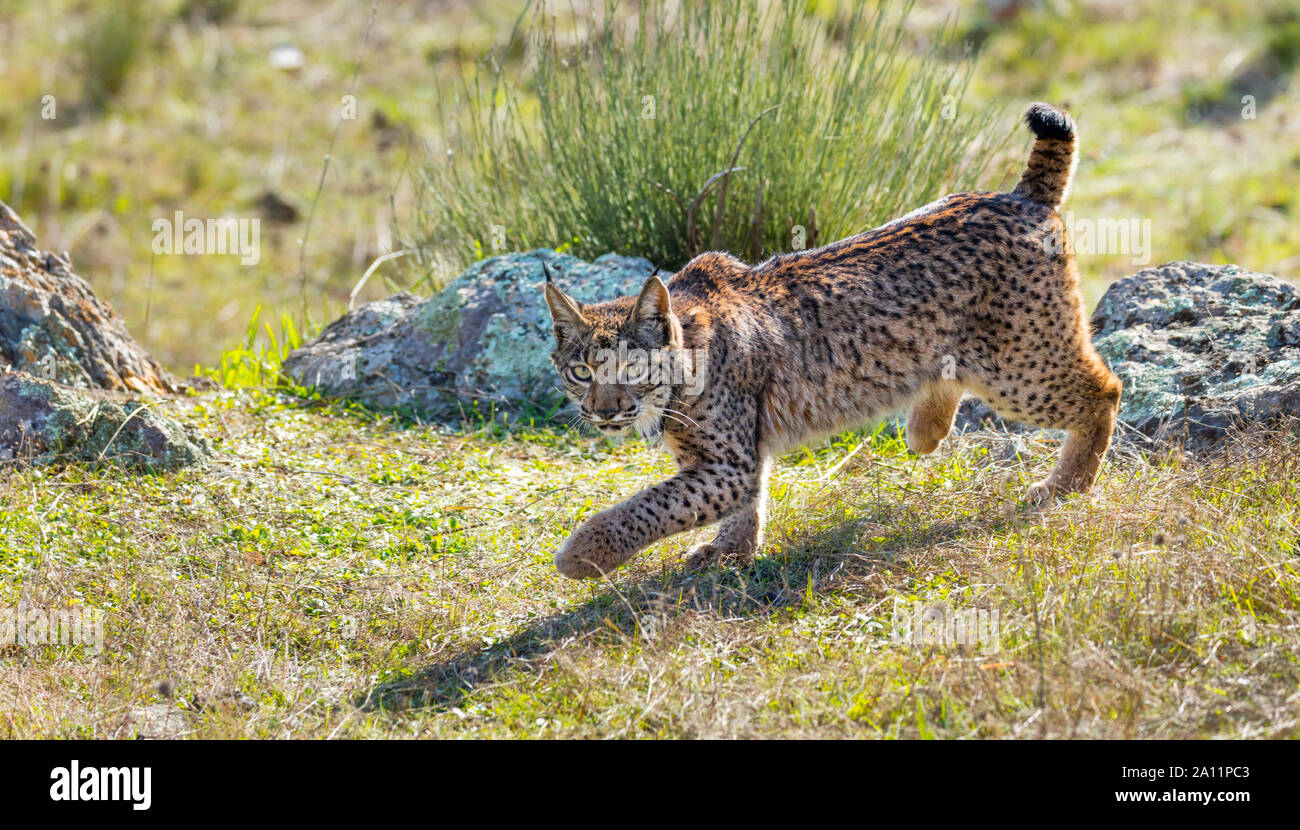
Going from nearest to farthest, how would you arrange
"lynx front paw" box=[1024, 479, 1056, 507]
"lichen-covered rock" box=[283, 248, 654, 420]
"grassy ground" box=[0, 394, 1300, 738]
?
"grassy ground" box=[0, 394, 1300, 738], "lynx front paw" box=[1024, 479, 1056, 507], "lichen-covered rock" box=[283, 248, 654, 420]

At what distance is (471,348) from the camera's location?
695 cm

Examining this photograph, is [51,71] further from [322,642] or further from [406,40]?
[322,642]

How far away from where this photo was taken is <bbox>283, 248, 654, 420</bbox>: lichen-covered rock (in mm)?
6812

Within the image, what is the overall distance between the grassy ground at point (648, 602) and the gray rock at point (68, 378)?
19cm

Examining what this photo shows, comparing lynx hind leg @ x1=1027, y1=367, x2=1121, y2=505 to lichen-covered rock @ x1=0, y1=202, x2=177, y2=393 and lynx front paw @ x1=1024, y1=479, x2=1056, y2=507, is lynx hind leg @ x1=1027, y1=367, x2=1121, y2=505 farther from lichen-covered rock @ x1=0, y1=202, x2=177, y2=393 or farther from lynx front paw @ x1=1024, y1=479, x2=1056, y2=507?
lichen-covered rock @ x1=0, y1=202, x2=177, y2=393

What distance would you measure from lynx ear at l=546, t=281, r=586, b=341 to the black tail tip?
191cm

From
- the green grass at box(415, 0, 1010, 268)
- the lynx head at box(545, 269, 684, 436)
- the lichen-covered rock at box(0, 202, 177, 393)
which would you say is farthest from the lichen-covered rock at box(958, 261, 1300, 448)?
the lichen-covered rock at box(0, 202, 177, 393)

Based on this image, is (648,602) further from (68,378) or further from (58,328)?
(58,328)

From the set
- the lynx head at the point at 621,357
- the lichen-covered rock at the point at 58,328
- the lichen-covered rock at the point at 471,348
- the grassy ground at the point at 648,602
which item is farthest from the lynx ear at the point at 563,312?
the lichen-covered rock at the point at 58,328

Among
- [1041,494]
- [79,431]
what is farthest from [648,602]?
[79,431]

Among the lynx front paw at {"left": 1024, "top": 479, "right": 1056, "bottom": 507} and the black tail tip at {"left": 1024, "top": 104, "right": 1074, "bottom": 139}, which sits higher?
the black tail tip at {"left": 1024, "top": 104, "right": 1074, "bottom": 139}

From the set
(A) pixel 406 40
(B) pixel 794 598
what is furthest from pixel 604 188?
(A) pixel 406 40

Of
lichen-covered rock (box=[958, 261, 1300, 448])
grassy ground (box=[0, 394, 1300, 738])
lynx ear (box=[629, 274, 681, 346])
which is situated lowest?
grassy ground (box=[0, 394, 1300, 738])

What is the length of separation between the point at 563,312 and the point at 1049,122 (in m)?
2.01
